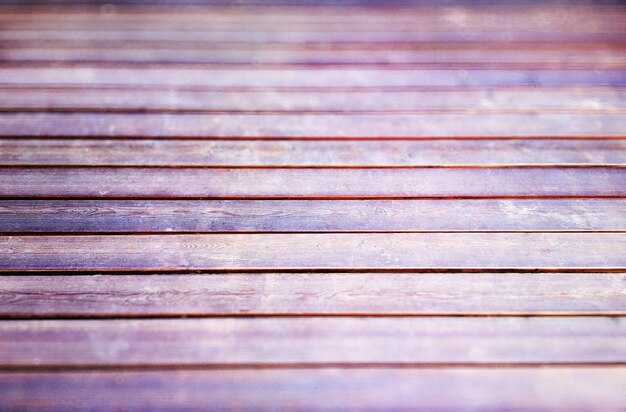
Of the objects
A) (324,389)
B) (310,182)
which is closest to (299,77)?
(310,182)

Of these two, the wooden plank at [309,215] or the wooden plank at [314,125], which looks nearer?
the wooden plank at [309,215]

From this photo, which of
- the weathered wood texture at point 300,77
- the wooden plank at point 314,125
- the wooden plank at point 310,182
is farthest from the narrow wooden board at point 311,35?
the wooden plank at point 310,182

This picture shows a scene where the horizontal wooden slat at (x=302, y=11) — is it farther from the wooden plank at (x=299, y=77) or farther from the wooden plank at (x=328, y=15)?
the wooden plank at (x=299, y=77)

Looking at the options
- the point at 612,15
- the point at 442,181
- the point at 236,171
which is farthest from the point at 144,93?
the point at 612,15

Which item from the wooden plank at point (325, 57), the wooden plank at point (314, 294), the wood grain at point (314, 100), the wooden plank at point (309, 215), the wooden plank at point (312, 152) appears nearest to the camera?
the wooden plank at point (314, 294)

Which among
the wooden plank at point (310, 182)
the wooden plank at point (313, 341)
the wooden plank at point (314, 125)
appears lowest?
the wooden plank at point (313, 341)

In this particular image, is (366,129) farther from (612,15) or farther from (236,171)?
(612,15)
